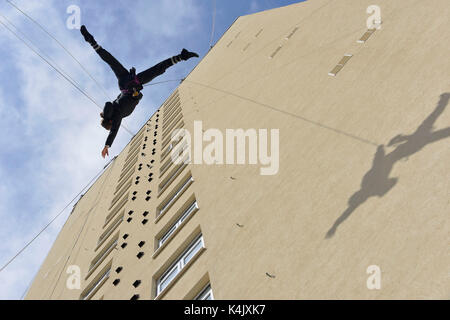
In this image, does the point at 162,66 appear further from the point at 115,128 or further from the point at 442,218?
the point at 442,218

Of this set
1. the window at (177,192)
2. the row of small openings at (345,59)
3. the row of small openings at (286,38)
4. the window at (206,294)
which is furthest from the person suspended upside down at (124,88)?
the window at (206,294)

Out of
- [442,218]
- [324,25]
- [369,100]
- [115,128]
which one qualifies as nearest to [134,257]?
[115,128]

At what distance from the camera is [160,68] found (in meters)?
11.2

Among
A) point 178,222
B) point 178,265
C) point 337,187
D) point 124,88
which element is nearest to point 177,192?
point 178,222

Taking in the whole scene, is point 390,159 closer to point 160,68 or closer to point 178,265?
point 178,265

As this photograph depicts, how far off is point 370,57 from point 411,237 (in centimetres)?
415

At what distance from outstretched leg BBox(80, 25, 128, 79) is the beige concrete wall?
3832mm

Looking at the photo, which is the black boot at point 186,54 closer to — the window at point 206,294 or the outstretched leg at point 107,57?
the outstretched leg at point 107,57

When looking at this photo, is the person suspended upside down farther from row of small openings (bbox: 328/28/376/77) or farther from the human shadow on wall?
the human shadow on wall

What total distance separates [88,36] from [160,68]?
7.34 ft

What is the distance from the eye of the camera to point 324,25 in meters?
9.22

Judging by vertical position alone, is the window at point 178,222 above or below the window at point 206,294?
above

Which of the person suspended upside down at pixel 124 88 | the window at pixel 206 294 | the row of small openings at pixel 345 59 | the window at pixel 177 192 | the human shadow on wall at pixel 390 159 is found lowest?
the window at pixel 206 294

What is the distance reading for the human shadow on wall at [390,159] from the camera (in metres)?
4.08
